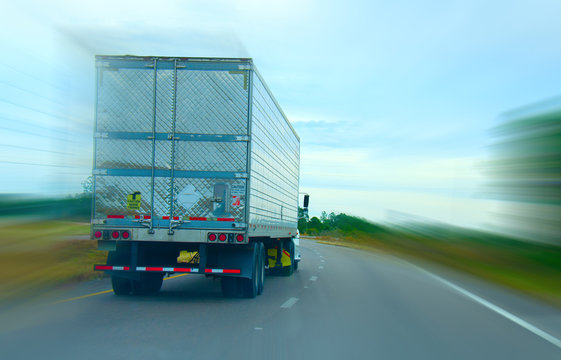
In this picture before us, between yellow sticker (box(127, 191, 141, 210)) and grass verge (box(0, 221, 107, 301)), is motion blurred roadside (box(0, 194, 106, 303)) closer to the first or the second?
grass verge (box(0, 221, 107, 301))

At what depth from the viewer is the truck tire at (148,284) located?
12688 mm

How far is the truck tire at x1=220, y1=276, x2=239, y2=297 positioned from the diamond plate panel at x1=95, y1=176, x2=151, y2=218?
98.1 inches

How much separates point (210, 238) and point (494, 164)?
2030 cm

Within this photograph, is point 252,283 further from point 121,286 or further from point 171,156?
point 171,156

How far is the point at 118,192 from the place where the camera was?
11.7 meters

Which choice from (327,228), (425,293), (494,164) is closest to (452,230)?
A: (494,164)

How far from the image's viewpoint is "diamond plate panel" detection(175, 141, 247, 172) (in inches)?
459

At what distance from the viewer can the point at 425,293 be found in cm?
1483

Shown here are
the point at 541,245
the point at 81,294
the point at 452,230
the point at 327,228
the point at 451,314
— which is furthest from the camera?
the point at 327,228

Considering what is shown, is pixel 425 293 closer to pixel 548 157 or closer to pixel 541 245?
pixel 541 245

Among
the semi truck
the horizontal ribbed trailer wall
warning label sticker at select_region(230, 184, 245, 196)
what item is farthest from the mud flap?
warning label sticker at select_region(230, 184, 245, 196)

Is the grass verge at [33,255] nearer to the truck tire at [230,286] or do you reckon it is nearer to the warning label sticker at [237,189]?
the truck tire at [230,286]

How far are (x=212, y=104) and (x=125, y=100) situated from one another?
5.60ft

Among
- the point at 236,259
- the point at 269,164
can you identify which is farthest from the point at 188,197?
the point at 269,164
